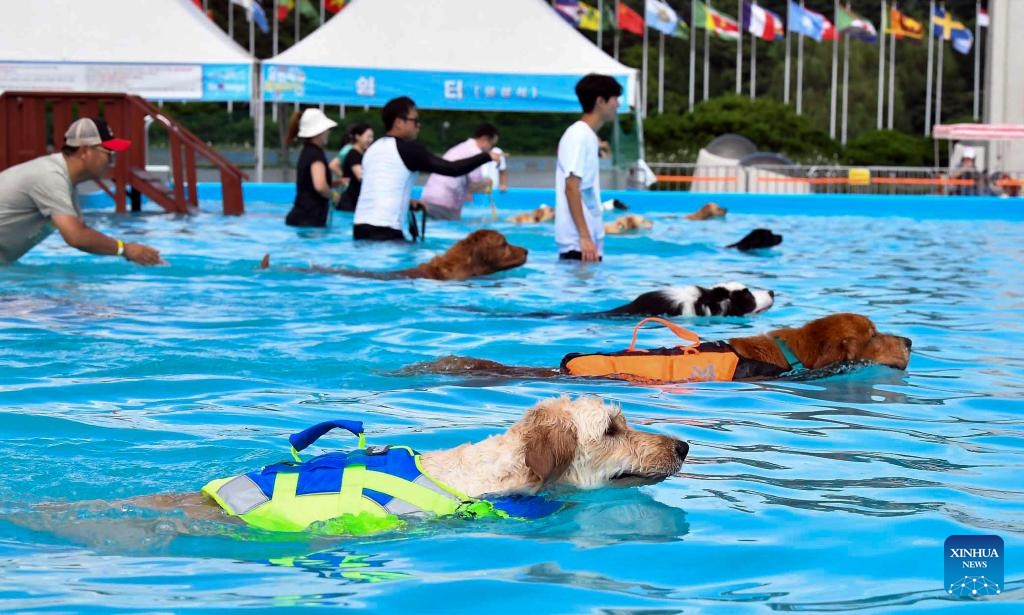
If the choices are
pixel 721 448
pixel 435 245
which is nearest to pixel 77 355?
pixel 721 448

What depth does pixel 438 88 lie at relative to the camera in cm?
2342

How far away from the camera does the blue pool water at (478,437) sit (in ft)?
12.0

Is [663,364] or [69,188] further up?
[69,188]

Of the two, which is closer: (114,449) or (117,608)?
(117,608)

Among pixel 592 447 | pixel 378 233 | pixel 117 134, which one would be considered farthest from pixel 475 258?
pixel 117 134

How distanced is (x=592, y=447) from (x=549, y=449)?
0.76 feet

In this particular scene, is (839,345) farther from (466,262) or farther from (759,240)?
(759,240)

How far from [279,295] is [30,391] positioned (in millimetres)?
3747

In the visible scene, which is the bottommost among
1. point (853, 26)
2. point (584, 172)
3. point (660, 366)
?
point (660, 366)

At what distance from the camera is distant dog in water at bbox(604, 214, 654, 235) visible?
651 inches

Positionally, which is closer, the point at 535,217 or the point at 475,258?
the point at 475,258

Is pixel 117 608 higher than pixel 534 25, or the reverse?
pixel 534 25

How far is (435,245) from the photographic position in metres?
13.6

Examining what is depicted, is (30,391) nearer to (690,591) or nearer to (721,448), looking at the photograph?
(721,448)
